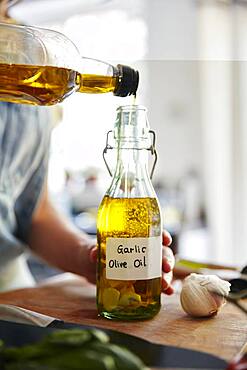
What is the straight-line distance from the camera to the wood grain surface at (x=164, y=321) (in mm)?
548

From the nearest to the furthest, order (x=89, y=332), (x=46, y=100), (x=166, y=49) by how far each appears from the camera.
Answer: (x=89, y=332), (x=46, y=100), (x=166, y=49)

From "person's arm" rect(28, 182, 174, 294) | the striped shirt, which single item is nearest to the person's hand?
"person's arm" rect(28, 182, 174, 294)

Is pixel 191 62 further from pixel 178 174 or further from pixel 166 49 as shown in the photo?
pixel 178 174

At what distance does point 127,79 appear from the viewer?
66 cm

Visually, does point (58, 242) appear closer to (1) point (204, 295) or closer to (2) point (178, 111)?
(1) point (204, 295)

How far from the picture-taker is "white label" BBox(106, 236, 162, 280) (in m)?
0.61

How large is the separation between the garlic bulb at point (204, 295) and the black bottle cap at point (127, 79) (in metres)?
0.21

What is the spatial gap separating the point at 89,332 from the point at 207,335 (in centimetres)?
18

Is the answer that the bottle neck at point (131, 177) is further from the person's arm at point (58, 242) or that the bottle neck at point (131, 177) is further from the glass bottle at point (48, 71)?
the person's arm at point (58, 242)

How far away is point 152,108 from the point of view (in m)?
3.76

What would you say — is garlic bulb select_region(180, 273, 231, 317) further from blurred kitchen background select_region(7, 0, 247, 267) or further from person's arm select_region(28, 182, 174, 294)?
blurred kitchen background select_region(7, 0, 247, 267)

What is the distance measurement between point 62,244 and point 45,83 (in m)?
0.36

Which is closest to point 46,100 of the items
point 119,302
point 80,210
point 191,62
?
point 119,302

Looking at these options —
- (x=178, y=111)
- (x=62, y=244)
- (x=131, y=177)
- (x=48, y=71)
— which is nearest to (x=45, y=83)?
(x=48, y=71)
